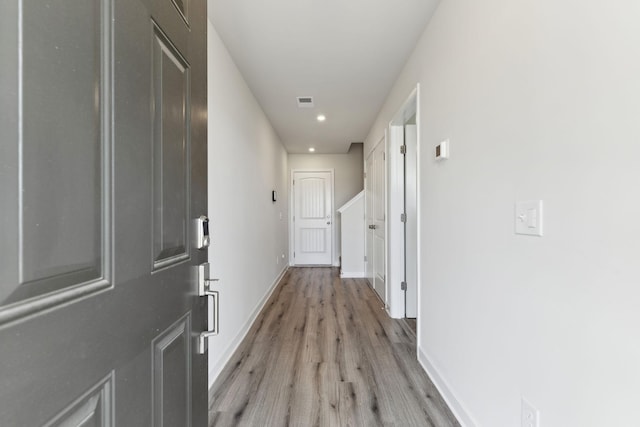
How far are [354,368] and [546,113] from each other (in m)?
1.91

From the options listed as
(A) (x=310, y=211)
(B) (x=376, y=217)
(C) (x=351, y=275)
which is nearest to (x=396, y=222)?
(B) (x=376, y=217)

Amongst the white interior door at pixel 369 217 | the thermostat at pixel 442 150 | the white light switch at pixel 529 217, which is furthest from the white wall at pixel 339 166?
the white light switch at pixel 529 217

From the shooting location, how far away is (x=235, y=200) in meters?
2.63

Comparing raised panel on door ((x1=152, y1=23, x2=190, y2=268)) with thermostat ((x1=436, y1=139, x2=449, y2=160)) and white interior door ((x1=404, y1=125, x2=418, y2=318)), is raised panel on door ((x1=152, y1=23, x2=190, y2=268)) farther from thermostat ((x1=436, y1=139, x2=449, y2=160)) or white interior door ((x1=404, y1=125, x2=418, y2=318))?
white interior door ((x1=404, y1=125, x2=418, y2=318))

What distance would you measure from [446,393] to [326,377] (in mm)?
739

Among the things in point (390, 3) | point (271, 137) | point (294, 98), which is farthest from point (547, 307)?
point (271, 137)

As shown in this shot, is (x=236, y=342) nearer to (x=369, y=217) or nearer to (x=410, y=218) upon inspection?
(x=410, y=218)

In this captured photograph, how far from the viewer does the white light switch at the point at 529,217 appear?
3.58 feet

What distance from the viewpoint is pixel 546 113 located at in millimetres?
1049

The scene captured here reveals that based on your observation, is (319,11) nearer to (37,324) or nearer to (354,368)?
(37,324)

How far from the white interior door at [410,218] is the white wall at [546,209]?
128 centimetres

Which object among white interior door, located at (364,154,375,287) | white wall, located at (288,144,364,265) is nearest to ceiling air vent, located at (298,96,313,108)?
white interior door, located at (364,154,375,287)

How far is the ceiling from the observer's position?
1983mm

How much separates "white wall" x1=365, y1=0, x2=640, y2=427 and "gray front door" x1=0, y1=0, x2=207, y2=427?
1.11 m
